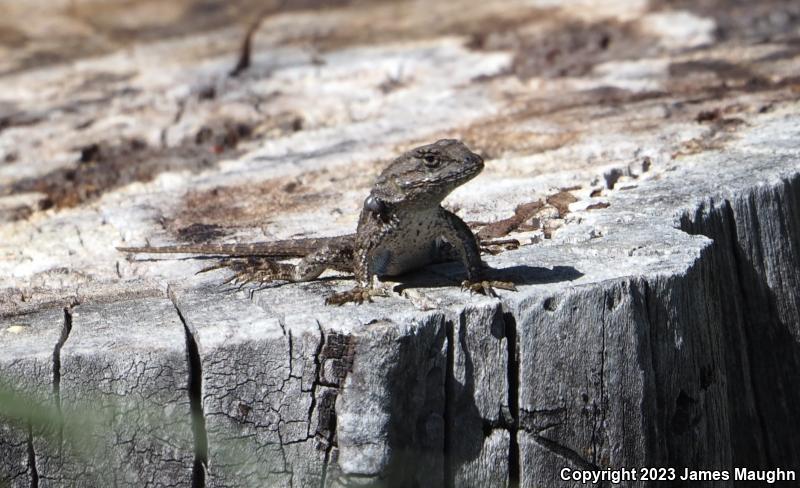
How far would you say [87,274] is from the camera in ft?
12.9

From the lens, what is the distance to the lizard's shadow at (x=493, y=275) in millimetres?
3381

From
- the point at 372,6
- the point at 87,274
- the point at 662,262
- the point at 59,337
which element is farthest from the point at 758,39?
the point at 59,337

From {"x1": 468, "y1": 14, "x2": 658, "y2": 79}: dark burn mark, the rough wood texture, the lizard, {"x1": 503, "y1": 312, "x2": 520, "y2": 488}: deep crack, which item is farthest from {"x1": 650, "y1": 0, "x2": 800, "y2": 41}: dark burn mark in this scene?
{"x1": 503, "y1": 312, "x2": 520, "y2": 488}: deep crack

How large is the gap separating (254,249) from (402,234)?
643 mm

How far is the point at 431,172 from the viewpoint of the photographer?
11.7 feet

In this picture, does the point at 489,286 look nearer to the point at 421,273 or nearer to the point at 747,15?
the point at 421,273

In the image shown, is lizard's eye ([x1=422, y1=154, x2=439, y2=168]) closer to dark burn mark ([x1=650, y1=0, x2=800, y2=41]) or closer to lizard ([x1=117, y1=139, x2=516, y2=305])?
lizard ([x1=117, y1=139, x2=516, y2=305])

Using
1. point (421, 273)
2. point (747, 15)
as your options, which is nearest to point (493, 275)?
point (421, 273)

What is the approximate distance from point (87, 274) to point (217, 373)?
104 cm

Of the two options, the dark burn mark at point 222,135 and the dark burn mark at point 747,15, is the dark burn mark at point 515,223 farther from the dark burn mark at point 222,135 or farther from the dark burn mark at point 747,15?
the dark burn mark at point 747,15

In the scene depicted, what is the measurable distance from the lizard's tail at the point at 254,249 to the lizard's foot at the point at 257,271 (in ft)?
0.79

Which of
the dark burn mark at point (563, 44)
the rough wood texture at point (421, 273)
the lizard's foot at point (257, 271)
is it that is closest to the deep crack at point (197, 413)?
the rough wood texture at point (421, 273)

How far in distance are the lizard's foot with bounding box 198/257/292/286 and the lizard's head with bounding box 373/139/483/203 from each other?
42 centimetres

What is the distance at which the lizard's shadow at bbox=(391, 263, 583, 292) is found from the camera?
133 inches
